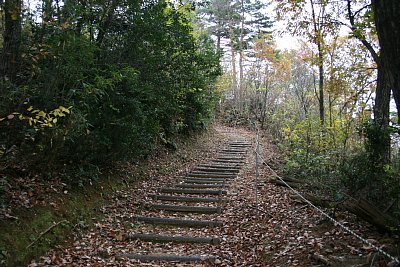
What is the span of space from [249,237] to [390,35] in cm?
417

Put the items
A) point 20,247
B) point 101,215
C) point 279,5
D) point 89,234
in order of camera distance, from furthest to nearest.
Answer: point 279,5 < point 101,215 < point 89,234 < point 20,247

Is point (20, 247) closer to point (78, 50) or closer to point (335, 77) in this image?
point (78, 50)

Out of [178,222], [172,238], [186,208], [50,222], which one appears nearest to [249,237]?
[172,238]

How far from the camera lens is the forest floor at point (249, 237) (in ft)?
14.3

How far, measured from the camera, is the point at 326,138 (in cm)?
966

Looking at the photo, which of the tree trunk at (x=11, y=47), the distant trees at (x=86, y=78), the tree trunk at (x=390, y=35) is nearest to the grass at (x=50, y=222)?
the distant trees at (x=86, y=78)

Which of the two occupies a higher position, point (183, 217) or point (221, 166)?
point (221, 166)

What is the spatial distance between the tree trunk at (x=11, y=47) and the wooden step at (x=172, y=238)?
3435 millimetres

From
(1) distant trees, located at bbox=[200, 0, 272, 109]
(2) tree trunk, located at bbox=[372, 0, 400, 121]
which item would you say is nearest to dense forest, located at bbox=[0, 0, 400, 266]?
(2) tree trunk, located at bbox=[372, 0, 400, 121]

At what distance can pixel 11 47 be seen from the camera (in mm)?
5336

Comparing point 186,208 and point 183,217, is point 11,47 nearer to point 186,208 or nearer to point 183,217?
point 183,217

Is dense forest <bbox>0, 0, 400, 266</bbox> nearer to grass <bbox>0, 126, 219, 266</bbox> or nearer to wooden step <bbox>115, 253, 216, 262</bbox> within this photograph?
grass <bbox>0, 126, 219, 266</bbox>

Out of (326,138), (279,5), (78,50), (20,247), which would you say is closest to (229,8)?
(279,5)

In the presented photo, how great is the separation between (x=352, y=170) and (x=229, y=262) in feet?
8.25
